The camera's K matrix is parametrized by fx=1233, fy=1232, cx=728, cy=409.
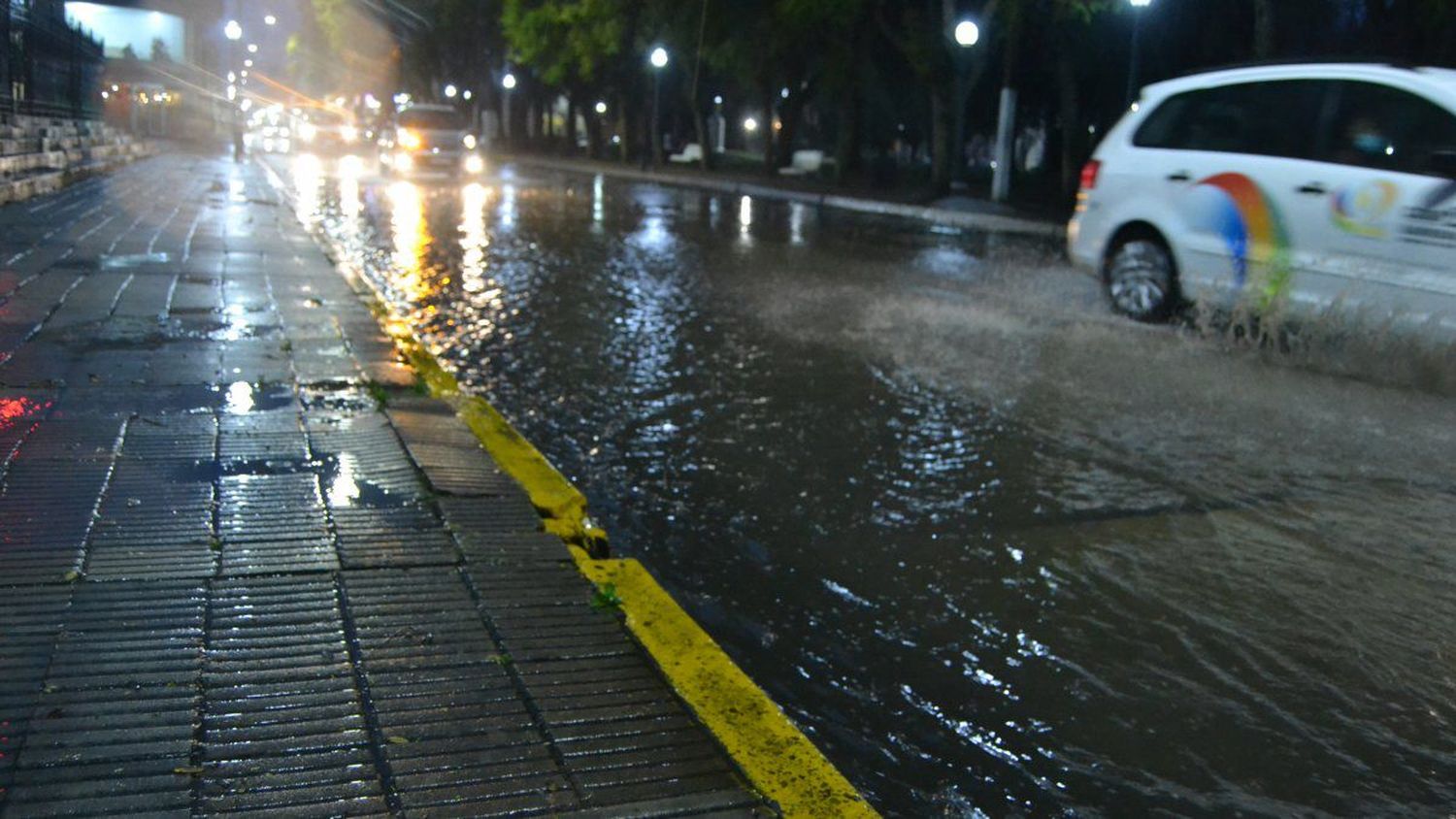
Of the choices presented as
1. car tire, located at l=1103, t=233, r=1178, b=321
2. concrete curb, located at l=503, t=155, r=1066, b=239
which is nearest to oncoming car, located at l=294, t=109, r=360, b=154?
concrete curb, located at l=503, t=155, r=1066, b=239

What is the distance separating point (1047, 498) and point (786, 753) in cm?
298

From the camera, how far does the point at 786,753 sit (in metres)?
3.17

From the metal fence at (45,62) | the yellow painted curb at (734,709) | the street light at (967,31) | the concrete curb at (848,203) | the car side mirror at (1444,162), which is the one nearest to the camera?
the yellow painted curb at (734,709)

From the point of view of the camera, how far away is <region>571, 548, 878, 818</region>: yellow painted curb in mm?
2982

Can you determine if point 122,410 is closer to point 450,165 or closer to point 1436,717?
point 1436,717

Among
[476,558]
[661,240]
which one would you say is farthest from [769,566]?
[661,240]

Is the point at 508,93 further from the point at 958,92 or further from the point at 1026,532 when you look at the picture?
the point at 1026,532

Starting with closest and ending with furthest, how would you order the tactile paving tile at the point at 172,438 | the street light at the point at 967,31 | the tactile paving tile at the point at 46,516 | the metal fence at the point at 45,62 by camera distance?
1. the tactile paving tile at the point at 46,516
2. the tactile paving tile at the point at 172,438
3. the metal fence at the point at 45,62
4. the street light at the point at 967,31

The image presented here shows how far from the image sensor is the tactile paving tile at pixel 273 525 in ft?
13.7

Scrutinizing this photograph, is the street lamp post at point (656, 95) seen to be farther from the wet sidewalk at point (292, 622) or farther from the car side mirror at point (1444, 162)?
the wet sidewalk at point (292, 622)

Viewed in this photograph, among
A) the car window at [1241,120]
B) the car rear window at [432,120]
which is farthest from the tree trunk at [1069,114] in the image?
the car window at [1241,120]

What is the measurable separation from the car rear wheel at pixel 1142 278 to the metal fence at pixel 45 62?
1554cm

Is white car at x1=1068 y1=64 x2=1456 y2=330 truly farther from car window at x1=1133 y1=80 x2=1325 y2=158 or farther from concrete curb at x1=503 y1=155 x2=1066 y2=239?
concrete curb at x1=503 y1=155 x2=1066 y2=239

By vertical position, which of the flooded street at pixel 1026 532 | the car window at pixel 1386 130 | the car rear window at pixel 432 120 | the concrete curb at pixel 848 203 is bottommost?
the flooded street at pixel 1026 532
